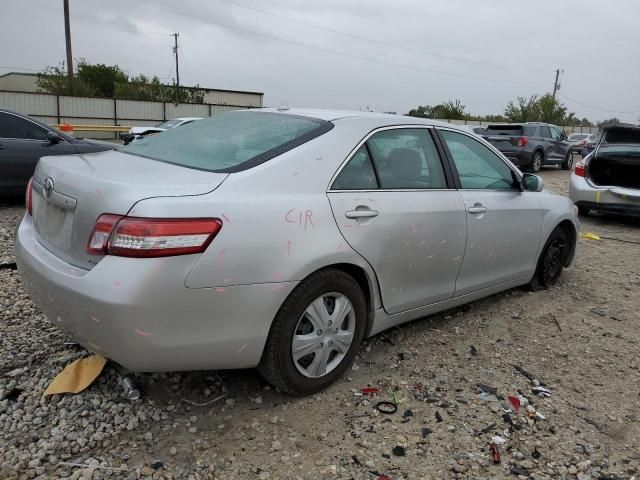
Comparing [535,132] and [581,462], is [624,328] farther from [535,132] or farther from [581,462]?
[535,132]

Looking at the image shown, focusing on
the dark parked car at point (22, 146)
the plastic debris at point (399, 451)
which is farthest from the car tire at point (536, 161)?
the plastic debris at point (399, 451)

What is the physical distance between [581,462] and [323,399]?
4.17 feet

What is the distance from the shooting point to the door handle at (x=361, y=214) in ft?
9.50

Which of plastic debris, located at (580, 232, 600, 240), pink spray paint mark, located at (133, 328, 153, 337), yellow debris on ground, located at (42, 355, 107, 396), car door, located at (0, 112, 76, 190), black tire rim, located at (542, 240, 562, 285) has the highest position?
car door, located at (0, 112, 76, 190)

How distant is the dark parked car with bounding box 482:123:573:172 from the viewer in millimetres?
16094

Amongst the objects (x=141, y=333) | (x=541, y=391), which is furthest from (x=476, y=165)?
(x=141, y=333)

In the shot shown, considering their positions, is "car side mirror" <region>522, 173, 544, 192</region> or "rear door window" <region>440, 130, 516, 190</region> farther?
"car side mirror" <region>522, 173, 544, 192</region>

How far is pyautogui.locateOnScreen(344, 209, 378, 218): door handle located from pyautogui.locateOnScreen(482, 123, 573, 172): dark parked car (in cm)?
1368

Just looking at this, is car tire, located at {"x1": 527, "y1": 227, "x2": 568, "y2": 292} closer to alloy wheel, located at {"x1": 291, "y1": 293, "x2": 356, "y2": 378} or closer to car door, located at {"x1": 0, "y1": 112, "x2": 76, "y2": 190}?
alloy wheel, located at {"x1": 291, "y1": 293, "x2": 356, "y2": 378}

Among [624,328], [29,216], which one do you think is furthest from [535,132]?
[29,216]

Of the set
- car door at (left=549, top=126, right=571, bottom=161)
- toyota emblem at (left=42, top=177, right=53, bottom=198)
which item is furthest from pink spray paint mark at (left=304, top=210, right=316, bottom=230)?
car door at (left=549, top=126, right=571, bottom=161)

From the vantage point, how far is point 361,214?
2.94m

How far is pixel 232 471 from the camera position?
2.36 metres

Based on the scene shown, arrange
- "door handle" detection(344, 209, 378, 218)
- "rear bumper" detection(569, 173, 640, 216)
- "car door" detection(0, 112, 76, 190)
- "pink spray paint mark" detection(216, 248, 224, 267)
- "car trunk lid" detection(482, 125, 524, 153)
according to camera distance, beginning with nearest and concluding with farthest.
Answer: "pink spray paint mark" detection(216, 248, 224, 267) < "door handle" detection(344, 209, 378, 218) < "car door" detection(0, 112, 76, 190) < "rear bumper" detection(569, 173, 640, 216) < "car trunk lid" detection(482, 125, 524, 153)
